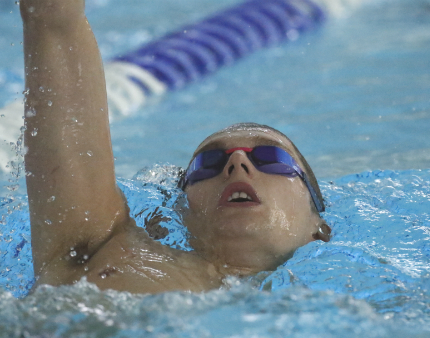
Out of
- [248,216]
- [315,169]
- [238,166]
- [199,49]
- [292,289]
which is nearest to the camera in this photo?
[292,289]

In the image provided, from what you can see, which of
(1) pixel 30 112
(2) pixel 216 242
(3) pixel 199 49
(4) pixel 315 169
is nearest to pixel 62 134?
(1) pixel 30 112

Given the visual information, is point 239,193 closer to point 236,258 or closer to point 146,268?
point 236,258

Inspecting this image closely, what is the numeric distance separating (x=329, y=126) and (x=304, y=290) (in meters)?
2.44

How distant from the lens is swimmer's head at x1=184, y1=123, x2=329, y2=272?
1733mm

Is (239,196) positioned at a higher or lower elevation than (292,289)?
higher

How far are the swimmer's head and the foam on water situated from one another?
6 cm

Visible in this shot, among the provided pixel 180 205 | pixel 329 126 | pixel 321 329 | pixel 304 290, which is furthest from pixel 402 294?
pixel 329 126

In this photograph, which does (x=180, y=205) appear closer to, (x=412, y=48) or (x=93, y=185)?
(x=93, y=185)

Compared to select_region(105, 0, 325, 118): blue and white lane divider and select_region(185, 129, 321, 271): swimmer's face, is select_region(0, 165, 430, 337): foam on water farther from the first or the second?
select_region(105, 0, 325, 118): blue and white lane divider

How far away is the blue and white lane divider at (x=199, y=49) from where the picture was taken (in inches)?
172

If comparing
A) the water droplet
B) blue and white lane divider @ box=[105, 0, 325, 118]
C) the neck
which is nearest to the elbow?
the water droplet

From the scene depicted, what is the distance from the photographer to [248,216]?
172cm

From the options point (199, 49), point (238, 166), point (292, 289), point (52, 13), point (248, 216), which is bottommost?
point (292, 289)

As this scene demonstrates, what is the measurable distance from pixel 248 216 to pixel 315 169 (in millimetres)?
1618
